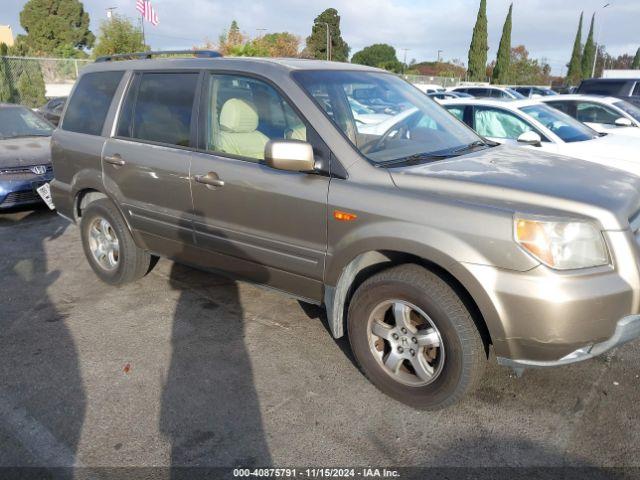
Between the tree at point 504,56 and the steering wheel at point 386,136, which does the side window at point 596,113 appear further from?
the tree at point 504,56

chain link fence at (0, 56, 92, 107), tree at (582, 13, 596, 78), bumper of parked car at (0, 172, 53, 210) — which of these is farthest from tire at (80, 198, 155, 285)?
tree at (582, 13, 596, 78)

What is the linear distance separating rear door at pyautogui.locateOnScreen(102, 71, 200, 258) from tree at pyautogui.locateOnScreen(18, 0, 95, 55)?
65.2m

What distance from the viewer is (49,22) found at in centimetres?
6097

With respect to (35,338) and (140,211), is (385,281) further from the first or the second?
(35,338)

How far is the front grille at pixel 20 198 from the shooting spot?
22.2 feet

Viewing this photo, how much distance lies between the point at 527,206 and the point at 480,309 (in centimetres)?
55

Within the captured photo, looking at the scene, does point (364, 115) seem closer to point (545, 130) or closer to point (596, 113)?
point (545, 130)

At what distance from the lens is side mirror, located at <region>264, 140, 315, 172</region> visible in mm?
2906

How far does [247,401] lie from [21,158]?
19.2 ft

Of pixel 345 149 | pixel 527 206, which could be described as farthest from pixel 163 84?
pixel 527 206

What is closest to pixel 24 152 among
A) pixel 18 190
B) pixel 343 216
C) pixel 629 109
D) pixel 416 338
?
pixel 18 190

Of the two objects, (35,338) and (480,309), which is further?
(35,338)

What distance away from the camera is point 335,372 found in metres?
3.32

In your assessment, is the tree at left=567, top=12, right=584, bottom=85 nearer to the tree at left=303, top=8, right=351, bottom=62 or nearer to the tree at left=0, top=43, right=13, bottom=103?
the tree at left=303, top=8, right=351, bottom=62
